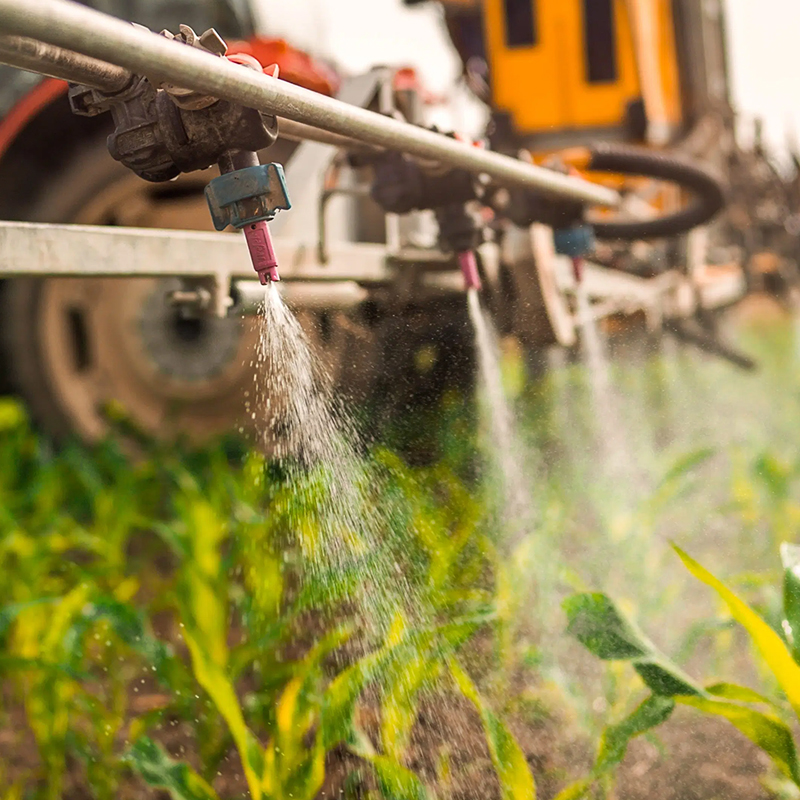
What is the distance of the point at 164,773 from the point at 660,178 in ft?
5.85

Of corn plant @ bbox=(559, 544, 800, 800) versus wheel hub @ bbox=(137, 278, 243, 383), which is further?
wheel hub @ bbox=(137, 278, 243, 383)

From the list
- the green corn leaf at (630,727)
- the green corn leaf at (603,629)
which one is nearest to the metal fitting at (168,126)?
the green corn leaf at (603,629)

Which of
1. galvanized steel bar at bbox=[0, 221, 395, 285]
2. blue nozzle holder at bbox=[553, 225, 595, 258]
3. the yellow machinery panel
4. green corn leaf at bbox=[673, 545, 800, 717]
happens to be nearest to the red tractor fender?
blue nozzle holder at bbox=[553, 225, 595, 258]

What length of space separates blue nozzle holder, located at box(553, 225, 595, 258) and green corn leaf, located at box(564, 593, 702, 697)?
3.77 ft

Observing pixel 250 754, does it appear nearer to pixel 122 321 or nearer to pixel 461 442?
pixel 461 442

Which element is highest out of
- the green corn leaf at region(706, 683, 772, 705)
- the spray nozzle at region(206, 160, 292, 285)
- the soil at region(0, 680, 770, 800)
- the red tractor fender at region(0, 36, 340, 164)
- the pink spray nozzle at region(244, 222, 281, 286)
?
the red tractor fender at region(0, 36, 340, 164)

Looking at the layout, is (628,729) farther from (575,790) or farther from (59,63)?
(59,63)

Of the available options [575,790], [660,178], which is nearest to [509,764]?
[575,790]

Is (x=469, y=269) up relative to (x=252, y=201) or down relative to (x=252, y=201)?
down

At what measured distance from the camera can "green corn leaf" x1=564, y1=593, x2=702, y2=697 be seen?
111 cm

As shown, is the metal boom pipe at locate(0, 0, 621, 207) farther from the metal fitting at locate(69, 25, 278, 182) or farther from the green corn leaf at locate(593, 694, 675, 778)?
the green corn leaf at locate(593, 694, 675, 778)

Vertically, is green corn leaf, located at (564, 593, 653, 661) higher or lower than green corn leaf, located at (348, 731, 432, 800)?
higher

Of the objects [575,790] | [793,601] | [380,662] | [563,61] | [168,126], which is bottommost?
[575,790]

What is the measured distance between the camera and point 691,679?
113 cm
